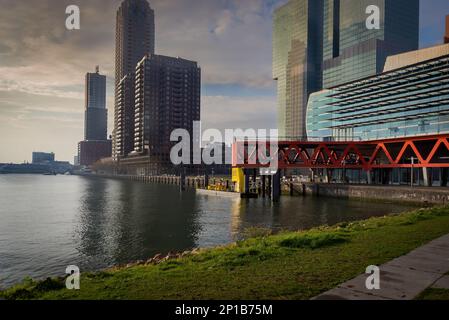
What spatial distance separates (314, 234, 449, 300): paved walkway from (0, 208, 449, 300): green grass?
0.47m

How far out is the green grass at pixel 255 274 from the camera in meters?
11.0

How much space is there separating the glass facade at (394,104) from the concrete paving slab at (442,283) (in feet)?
337

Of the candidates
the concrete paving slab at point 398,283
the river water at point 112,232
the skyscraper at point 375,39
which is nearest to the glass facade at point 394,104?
the skyscraper at point 375,39

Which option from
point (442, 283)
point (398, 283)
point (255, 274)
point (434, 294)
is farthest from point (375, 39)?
point (434, 294)

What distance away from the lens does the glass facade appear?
10006 cm

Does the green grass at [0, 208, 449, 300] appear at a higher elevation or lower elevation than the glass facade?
lower

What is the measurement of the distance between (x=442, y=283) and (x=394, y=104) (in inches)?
4579

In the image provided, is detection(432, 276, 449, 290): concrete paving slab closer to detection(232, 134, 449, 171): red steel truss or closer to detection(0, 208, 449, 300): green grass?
detection(0, 208, 449, 300): green grass

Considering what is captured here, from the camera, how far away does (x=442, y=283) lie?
10992mm

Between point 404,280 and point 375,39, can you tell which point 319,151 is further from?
point 375,39

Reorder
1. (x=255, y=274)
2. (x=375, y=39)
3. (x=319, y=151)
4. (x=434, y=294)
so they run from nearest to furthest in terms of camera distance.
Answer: (x=434, y=294) → (x=255, y=274) → (x=319, y=151) → (x=375, y=39)

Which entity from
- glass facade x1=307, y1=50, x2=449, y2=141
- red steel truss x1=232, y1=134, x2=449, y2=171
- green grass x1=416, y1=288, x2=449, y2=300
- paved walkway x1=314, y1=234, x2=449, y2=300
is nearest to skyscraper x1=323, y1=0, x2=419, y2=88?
glass facade x1=307, y1=50, x2=449, y2=141
